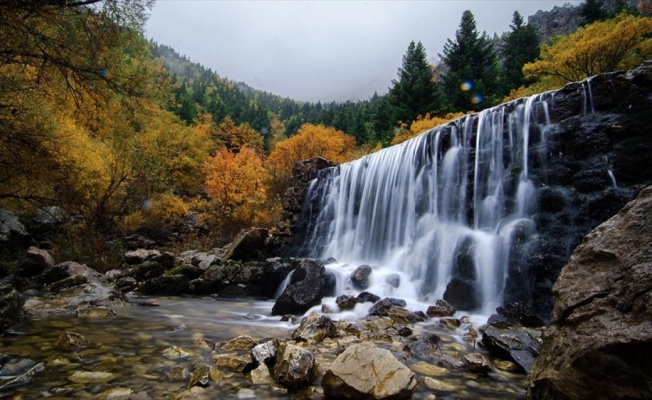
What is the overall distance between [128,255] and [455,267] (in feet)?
40.9

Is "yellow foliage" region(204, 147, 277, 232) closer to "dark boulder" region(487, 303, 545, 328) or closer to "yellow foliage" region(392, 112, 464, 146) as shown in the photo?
"yellow foliage" region(392, 112, 464, 146)

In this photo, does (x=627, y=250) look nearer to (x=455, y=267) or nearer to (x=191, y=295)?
(x=455, y=267)

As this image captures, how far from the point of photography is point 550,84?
2564 centimetres

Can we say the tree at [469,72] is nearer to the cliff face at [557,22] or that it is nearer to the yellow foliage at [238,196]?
the yellow foliage at [238,196]

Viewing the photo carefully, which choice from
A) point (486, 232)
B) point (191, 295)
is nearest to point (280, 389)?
point (486, 232)

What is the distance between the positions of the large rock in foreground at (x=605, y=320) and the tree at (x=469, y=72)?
2929cm

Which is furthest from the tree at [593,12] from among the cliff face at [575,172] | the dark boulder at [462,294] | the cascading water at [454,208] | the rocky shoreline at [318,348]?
the rocky shoreline at [318,348]

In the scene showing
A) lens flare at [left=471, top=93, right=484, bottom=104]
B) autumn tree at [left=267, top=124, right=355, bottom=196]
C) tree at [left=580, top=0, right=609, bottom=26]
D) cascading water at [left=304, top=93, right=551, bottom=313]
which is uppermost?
tree at [left=580, top=0, right=609, bottom=26]

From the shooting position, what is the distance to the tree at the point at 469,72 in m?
30.3

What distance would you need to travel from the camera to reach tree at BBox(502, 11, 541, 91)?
111 feet

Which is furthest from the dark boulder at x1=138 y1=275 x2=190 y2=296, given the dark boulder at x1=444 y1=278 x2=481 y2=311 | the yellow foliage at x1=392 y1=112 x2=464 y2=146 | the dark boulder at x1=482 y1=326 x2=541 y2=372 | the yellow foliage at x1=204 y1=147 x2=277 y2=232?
the yellow foliage at x1=392 y1=112 x2=464 y2=146

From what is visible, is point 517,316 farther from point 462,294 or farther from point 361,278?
point 361,278

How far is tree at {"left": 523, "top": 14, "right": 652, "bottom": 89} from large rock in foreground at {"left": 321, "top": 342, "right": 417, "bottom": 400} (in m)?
26.5

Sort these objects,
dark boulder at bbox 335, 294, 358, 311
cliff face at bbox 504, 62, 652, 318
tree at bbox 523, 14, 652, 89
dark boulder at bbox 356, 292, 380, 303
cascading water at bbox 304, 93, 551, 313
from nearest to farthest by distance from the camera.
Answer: cliff face at bbox 504, 62, 652, 318 → dark boulder at bbox 335, 294, 358, 311 → dark boulder at bbox 356, 292, 380, 303 → cascading water at bbox 304, 93, 551, 313 → tree at bbox 523, 14, 652, 89
